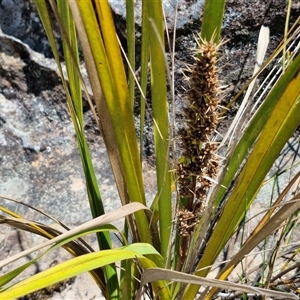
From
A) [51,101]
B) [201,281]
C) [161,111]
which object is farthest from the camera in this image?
[51,101]

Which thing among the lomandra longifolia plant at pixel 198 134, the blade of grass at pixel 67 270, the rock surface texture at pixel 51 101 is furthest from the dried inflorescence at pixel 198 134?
the rock surface texture at pixel 51 101

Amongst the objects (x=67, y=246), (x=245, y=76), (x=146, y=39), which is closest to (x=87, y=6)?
(x=146, y=39)

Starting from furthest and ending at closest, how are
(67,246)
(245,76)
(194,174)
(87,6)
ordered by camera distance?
(245,76) < (67,246) < (194,174) < (87,6)

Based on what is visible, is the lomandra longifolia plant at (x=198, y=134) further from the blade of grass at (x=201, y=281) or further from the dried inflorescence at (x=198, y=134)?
the blade of grass at (x=201, y=281)

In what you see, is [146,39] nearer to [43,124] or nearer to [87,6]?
[87,6]

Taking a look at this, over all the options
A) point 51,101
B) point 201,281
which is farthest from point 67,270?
point 51,101

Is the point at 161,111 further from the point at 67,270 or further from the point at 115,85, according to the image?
the point at 67,270

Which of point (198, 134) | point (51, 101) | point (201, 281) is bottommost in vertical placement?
point (201, 281)
